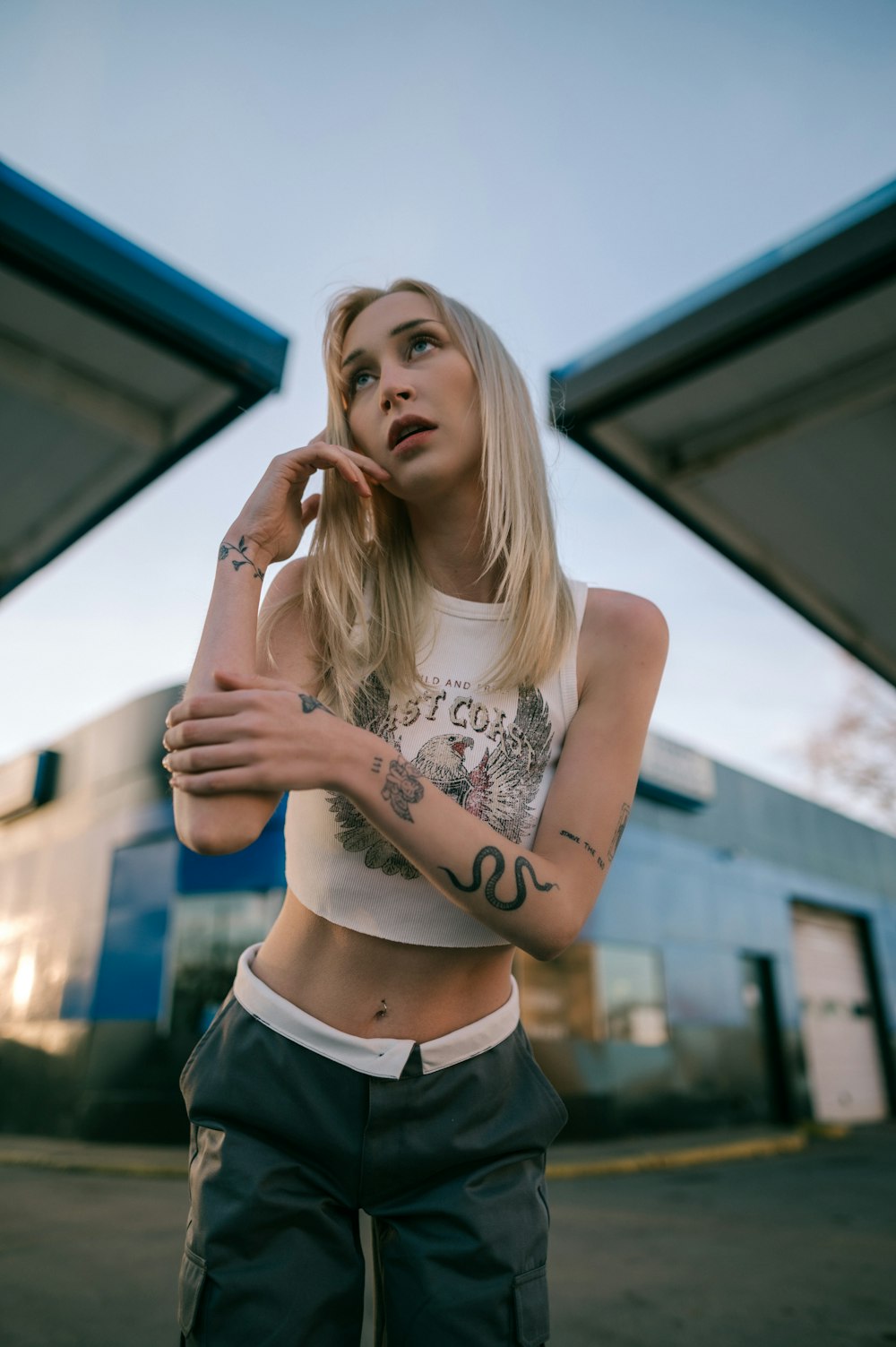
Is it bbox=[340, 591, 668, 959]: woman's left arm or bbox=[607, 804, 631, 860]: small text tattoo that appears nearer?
bbox=[340, 591, 668, 959]: woman's left arm

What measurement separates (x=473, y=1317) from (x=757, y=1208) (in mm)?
7985

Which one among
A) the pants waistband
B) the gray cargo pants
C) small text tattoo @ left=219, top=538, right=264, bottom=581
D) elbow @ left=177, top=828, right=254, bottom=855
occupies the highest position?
small text tattoo @ left=219, top=538, right=264, bottom=581

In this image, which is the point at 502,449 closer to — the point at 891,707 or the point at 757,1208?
the point at 757,1208

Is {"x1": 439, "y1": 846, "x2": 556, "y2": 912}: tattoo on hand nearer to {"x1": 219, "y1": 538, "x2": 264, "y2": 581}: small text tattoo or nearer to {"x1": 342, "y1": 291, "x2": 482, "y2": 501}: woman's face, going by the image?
{"x1": 219, "y1": 538, "x2": 264, "y2": 581}: small text tattoo

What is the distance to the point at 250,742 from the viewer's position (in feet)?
3.39

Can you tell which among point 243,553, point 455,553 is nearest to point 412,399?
point 455,553

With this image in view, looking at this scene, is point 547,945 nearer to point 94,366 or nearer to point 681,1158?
point 94,366

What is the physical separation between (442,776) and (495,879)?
26cm

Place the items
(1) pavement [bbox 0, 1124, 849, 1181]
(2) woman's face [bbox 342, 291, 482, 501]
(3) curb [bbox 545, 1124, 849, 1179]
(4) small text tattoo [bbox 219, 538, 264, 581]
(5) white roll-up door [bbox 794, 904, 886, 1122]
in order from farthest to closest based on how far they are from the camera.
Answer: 1. (5) white roll-up door [bbox 794, 904, 886, 1122]
2. (3) curb [bbox 545, 1124, 849, 1179]
3. (1) pavement [bbox 0, 1124, 849, 1181]
4. (2) woman's face [bbox 342, 291, 482, 501]
5. (4) small text tattoo [bbox 219, 538, 264, 581]

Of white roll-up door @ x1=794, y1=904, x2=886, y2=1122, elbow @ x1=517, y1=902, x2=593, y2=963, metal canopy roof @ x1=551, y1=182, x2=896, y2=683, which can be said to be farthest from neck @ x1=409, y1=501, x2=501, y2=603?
white roll-up door @ x1=794, y1=904, x2=886, y2=1122

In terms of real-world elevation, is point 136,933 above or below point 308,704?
above

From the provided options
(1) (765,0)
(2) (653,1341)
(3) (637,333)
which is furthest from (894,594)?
(2) (653,1341)

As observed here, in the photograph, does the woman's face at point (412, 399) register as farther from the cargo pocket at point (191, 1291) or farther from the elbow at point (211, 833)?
the cargo pocket at point (191, 1291)

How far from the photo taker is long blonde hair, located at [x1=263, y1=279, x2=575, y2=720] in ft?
4.64
